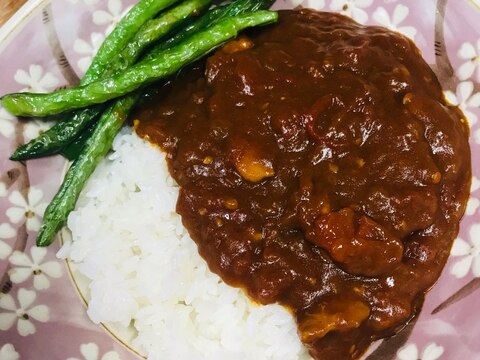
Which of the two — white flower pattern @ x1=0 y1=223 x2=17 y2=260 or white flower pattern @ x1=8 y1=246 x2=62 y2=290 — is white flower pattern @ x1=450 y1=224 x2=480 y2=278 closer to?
white flower pattern @ x1=8 y1=246 x2=62 y2=290

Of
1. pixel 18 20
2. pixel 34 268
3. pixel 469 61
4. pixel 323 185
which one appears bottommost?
pixel 34 268

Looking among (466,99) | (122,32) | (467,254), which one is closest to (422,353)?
(467,254)

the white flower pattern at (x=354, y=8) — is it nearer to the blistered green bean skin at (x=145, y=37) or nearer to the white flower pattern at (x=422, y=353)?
the blistered green bean skin at (x=145, y=37)

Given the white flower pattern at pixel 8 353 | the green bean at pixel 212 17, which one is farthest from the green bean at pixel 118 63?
the white flower pattern at pixel 8 353

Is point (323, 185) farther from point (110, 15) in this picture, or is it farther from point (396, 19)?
point (110, 15)

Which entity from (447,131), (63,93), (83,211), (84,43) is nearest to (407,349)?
(447,131)

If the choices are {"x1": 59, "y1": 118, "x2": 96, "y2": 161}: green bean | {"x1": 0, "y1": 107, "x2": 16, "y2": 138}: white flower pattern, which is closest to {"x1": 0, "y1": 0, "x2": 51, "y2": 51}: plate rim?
{"x1": 0, "y1": 107, "x2": 16, "y2": 138}: white flower pattern
